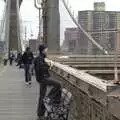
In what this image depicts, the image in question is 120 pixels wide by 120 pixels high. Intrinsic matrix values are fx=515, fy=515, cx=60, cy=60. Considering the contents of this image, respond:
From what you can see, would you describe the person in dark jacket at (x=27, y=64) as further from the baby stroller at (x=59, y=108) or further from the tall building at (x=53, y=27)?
the baby stroller at (x=59, y=108)

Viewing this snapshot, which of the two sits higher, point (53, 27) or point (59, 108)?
point (53, 27)

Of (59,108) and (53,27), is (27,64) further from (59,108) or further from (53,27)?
(59,108)

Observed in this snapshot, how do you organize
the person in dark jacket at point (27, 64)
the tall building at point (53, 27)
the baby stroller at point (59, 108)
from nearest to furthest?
1. the baby stroller at point (59, 108)
2. the person in dark jacket at point (27, 64)
3. the tall building at point (53, 27)

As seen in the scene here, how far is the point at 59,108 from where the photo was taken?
31.7ft

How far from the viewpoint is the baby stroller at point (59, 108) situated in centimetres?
966

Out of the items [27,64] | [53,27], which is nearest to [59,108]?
[27,64]

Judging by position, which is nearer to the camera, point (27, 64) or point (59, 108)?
point (59, 108)

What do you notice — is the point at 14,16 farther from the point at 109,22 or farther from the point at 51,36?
the point at 109,22

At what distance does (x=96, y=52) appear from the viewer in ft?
65.9

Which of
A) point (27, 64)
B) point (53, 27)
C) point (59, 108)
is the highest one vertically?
point (53, 27)

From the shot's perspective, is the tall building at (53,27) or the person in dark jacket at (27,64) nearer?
the person in dark jacket at (27,64)

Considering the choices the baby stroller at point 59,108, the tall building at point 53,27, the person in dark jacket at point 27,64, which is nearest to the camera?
the baby stroller at point 59,108

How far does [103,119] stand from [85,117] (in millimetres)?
1975

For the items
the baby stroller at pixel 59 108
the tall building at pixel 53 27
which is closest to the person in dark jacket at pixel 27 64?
the tall building at pixel 53 27
